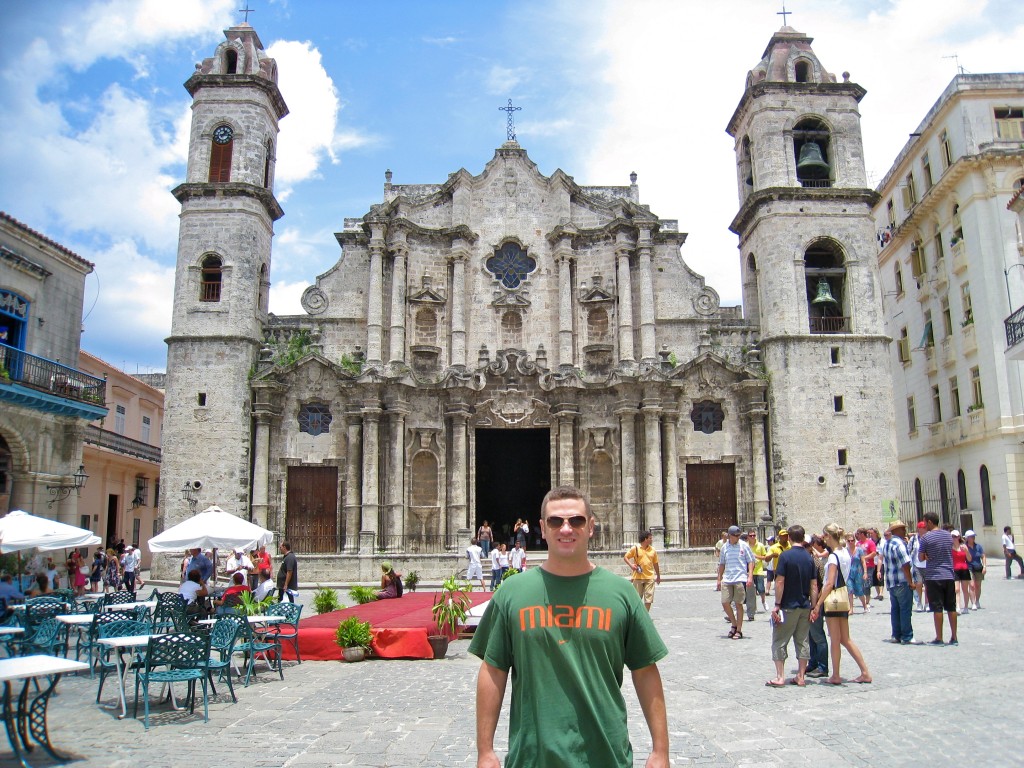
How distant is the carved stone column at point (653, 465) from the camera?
A: 88.0 ft

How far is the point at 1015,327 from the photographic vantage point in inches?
890

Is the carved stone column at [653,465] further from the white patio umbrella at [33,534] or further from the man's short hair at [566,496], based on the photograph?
the man's short hair at [566,496]

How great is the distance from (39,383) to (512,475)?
54.9 feet

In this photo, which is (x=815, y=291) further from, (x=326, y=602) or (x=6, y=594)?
(x=6, y=594)

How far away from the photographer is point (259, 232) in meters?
28.6

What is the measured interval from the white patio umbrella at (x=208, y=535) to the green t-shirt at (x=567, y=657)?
12628 mm

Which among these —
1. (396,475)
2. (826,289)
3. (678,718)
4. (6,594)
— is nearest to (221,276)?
(396,475)

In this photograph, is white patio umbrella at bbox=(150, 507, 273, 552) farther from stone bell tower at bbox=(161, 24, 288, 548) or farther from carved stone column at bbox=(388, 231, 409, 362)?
carved stone column at bbox=(388, 231, 409, 362)

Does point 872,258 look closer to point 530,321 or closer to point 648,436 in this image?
point 648,436

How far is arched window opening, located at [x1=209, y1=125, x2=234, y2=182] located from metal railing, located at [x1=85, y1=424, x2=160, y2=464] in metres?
Result: 10.5

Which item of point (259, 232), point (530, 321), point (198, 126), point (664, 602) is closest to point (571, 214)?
point (530, 321)

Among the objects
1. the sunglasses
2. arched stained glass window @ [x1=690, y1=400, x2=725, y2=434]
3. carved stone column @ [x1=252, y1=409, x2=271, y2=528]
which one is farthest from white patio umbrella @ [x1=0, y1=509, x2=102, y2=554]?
arched stained glass window @ [x1=690, y1=400, x2=725, y2=434]

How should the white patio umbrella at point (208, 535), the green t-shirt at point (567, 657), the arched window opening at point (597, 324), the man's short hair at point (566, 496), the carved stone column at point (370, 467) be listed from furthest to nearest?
1. the arched window opening at point (597, 324)
2. the carved stone column at point (370, 467)
3. the white patio umbrella at point (208, 535)
4. the man's short hair at point (566, 496)
5. the green t-shirt at point (567, 657)

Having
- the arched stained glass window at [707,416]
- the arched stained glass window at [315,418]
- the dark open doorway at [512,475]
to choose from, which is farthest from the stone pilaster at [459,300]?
the arched stained glass window at [707,416]
